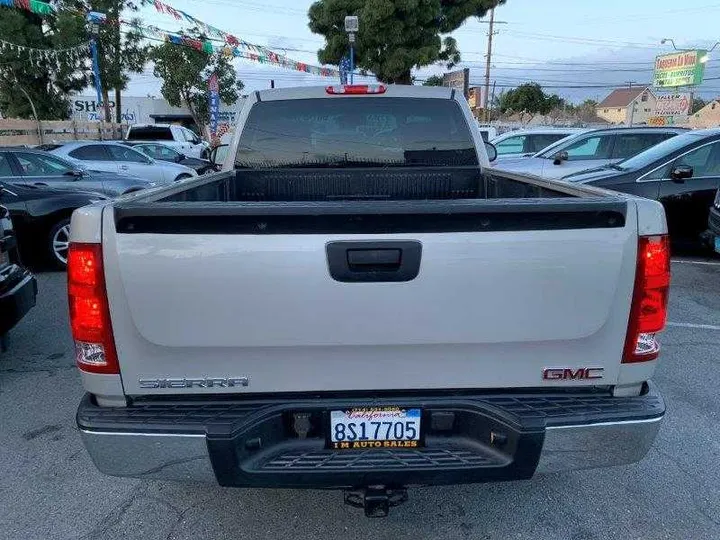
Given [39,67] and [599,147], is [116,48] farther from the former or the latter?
[599,147]

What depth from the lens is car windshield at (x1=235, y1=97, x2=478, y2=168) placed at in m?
3.91

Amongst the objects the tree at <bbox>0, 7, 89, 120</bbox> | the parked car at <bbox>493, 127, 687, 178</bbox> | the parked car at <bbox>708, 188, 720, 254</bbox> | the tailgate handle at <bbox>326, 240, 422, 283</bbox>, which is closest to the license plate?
the tailgate handle at <bbox>326, 240, 422, 283</bbox>

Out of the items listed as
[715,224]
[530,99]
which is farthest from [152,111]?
[715,224]

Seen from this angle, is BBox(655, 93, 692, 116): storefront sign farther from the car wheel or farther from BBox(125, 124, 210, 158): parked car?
the car wheel

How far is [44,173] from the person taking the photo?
27.5ft

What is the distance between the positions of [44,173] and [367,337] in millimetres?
8273

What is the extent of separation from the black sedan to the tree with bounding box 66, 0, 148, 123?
2235 cm

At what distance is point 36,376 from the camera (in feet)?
13.6

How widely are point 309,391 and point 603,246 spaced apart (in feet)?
3.77

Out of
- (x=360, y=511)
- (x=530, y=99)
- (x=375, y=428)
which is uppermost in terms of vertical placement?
(x=530, y=99)

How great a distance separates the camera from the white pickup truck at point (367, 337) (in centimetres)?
184

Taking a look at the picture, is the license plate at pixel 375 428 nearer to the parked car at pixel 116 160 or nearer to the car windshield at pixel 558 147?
the car windshield at pixel 558 147

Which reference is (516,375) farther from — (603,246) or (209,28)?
(209,28)

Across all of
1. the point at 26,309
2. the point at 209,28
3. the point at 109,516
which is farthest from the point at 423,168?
the point at 209,28
